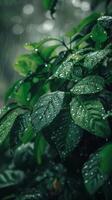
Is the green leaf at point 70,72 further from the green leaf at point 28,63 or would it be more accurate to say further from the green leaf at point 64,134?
the green leaf at point 28,63

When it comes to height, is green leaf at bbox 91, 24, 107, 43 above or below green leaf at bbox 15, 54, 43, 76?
below

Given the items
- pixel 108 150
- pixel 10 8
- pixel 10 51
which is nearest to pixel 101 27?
pixel 108 150

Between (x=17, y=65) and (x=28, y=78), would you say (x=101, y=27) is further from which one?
(x=17, y=65)

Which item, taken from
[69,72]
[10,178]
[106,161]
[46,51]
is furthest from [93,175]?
[10,178]

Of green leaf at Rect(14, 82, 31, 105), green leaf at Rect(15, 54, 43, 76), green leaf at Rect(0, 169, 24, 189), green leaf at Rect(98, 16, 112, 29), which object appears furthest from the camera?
green leaf at Rect(0, 169, 24, 189)

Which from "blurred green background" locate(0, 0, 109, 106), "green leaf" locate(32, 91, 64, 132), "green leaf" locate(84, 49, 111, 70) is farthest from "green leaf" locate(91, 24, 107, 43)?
"blurred green background" locate(0, 0, 109, 106)

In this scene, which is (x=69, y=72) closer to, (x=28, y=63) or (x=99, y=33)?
(x=99, y=33)

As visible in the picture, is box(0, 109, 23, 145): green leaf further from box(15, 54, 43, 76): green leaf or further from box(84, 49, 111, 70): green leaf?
box(15, 54, 43, 76): green leaf
